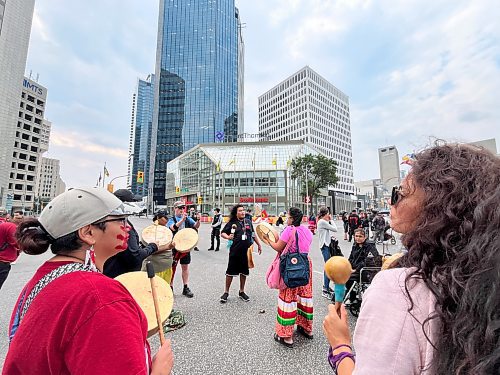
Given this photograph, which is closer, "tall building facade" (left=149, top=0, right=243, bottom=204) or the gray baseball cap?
the gray baseball cap

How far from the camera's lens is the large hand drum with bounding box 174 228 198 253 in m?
4.91

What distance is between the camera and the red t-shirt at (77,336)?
852mm

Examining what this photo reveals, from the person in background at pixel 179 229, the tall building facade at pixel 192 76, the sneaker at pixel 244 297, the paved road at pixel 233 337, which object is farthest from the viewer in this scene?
the tall building facade at pixel 192 76

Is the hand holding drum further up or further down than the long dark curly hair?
further down

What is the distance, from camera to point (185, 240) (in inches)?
202

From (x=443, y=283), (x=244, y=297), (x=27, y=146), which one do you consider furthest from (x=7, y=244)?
(x=27, y=146)

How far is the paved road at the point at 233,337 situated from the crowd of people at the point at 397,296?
211 cm

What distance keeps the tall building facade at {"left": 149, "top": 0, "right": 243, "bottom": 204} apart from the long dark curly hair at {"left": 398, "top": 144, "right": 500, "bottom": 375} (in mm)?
88114

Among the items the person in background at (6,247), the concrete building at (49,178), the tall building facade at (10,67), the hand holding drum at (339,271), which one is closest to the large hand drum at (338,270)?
the hand holding drum at (339,271)

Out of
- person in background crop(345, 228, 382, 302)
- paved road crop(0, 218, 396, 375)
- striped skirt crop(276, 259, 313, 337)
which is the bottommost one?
paved road crop(0, 218, 396, 375)

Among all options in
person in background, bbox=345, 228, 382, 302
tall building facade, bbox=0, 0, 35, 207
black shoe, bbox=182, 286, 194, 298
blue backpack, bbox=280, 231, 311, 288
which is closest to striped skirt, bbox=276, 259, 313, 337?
blue backpack, bbox=280, 231, 311, 288

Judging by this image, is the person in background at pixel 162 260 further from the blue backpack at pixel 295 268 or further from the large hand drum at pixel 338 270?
the large hand drum at pixel 338 270

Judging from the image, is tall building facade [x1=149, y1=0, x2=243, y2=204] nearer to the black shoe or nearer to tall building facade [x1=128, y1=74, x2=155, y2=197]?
tall building facade [x1=128, y1=74, x2=155, y2=197]

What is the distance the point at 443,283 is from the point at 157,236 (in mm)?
4131
